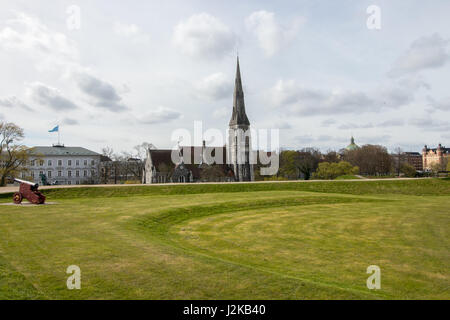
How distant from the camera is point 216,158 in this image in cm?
8275

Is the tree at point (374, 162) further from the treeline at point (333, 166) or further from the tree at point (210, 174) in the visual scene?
the tree at point (210, 174)

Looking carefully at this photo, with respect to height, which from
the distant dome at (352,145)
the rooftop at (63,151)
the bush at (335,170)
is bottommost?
the bush at (335,170)

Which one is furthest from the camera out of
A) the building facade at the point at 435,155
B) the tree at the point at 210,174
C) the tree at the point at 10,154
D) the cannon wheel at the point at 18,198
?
the building facade at the point at 435,155

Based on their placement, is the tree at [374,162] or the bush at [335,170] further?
the tree at [374,162]

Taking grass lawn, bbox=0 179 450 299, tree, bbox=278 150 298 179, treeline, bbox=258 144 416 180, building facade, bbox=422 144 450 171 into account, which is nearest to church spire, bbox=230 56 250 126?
tree, bbox=278 150 298 179

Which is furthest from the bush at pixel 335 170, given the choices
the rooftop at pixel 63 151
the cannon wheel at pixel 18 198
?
the cannon wheel at pixel 18 198

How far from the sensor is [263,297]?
21.3 ft

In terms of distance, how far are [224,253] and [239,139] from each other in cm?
7365

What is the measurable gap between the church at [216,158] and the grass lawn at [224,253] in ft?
167

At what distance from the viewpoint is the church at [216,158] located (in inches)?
2854

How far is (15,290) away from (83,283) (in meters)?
1.36

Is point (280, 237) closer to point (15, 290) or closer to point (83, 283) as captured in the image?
point (83, 283)
